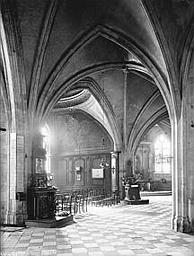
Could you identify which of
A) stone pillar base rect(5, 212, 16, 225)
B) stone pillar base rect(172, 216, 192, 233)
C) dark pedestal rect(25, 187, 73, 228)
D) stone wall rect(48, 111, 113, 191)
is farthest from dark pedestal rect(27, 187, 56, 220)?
stone wall rect(48, 111, 113, 191)

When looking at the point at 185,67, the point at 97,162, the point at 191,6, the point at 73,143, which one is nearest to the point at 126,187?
the point at 97,162

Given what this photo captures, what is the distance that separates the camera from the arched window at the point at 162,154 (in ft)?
96.4

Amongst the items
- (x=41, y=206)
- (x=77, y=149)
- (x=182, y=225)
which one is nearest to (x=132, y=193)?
(x=77, y=149)

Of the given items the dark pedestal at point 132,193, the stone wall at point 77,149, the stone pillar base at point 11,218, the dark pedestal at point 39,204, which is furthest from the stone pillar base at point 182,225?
the stone wall at point 77,149

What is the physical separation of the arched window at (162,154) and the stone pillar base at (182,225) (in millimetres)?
19027

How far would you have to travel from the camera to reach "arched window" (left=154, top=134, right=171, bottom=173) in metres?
29.4

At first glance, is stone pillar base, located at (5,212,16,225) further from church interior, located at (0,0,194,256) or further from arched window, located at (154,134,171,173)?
arched window, located at (154,134,171,173)

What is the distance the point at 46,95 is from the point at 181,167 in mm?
6099

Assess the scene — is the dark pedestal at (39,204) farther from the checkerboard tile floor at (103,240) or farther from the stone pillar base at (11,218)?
the checkerboard tile floor at (103,240)

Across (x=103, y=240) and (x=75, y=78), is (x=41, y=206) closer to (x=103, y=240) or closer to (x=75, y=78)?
(x=103, y=240)

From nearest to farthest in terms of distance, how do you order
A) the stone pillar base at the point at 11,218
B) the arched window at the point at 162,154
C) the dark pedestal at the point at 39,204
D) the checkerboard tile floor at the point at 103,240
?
the checkerboard tile floor at the point at 103,240 < the stone pillar base at the point at 11,218 < the dark pedestal at the point at 39,204 < the arched window at the point at 162,154

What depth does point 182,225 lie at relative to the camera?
10.3 metres

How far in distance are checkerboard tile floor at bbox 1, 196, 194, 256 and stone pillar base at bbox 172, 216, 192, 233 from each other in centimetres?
27

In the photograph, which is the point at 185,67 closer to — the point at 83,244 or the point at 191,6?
the point at 191,6
